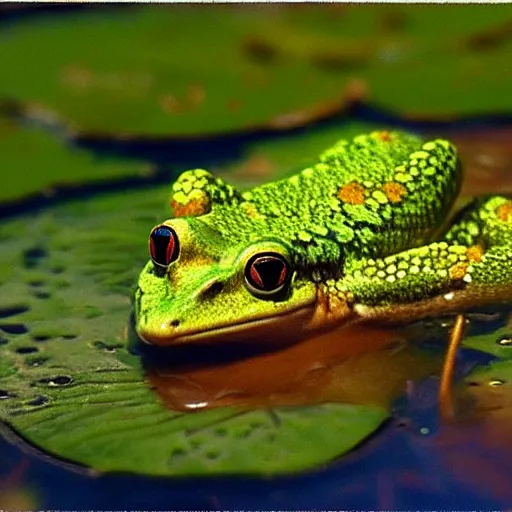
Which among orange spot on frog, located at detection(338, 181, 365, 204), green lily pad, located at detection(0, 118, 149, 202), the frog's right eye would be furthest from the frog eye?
green lily pad, located at detection(0, 118, 149, 202)

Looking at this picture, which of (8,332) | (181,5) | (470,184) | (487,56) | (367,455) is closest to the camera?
(367,455)

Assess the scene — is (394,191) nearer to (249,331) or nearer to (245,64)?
(249,331)

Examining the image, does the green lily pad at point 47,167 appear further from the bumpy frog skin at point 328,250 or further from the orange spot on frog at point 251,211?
the orange spot on frog at point 251,211

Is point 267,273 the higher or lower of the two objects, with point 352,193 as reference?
lower

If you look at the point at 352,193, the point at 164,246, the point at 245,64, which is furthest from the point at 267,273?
the point at 245,64

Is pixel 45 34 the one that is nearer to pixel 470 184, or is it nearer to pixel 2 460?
pixel 470 184

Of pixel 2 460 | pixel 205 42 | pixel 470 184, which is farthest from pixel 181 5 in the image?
pixel 2 460

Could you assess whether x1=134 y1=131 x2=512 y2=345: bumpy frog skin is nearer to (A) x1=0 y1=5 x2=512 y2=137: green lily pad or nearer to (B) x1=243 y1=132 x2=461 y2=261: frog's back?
(B) x1=243 y1=132 x2=461 y2=261: frog's back
